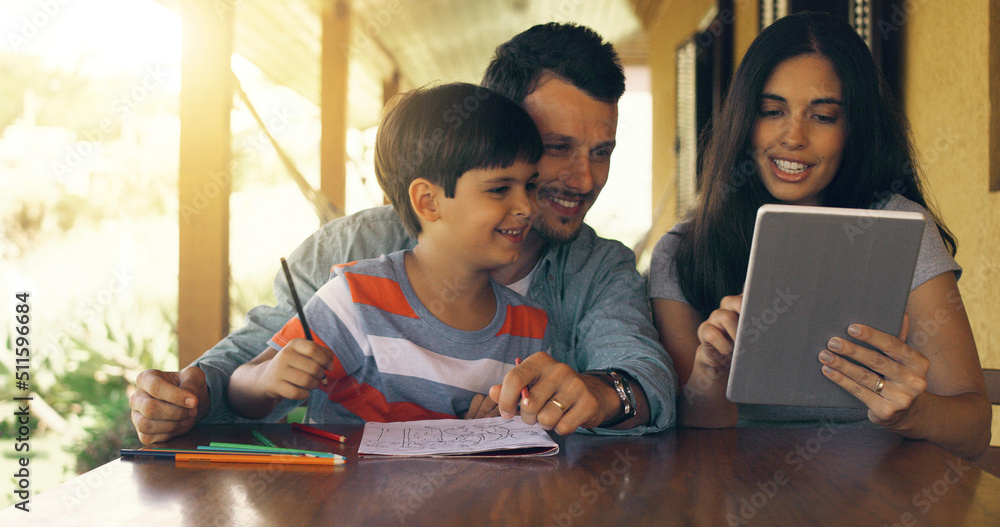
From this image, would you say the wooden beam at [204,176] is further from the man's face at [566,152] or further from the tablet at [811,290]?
the tablet at [811,290]

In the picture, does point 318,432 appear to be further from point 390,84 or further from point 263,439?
point 390,84

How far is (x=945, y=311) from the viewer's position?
116 centimetres

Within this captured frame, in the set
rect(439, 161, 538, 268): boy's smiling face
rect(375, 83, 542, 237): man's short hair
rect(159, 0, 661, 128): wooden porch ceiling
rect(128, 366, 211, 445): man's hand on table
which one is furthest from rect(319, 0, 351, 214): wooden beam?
rect(128, 366, 211, 445): man's hand on table

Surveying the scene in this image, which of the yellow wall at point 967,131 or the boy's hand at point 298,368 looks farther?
the yellow wall at point 967,131

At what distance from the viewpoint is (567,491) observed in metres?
0.67

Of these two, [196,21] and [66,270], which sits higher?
[196,21]

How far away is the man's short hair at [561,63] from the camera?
1.37 metres

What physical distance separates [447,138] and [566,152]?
10.0 inches

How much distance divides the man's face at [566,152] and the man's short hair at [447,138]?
0.28 feet

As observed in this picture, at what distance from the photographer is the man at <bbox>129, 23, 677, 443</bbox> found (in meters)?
1.08

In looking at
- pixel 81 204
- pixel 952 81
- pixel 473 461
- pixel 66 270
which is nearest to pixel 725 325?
pixel 473 461

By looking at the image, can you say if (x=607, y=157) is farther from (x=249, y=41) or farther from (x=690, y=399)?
(x=249, y=41)

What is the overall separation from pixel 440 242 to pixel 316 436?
1.41ft

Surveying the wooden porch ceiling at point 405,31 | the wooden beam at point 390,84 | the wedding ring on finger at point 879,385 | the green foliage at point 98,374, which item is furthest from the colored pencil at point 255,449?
the wooden beam at point 390,84
